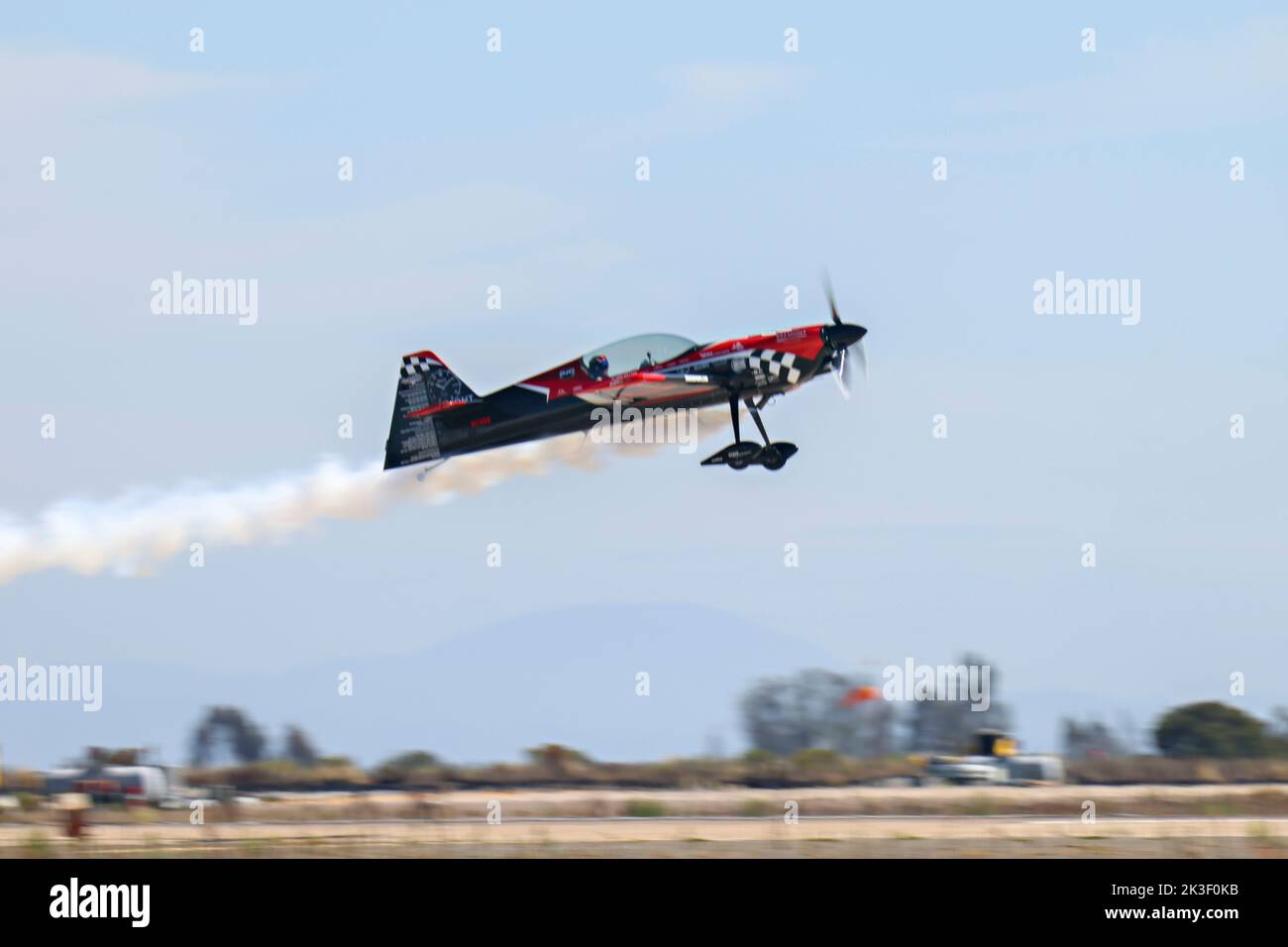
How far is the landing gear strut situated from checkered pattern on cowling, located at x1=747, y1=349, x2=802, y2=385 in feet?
2.82

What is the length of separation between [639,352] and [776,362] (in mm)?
2915

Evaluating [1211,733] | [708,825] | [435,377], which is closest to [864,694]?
[1211,733]

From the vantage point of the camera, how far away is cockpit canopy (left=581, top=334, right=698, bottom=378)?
4088cm

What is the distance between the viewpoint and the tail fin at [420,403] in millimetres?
43906

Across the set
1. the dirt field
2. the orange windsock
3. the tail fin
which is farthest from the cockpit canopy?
the orange windsock

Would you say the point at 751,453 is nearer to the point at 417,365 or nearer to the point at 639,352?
the point at 639,352

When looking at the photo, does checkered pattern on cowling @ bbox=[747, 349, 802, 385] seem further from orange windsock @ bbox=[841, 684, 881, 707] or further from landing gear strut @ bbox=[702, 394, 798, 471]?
orange windsock @ bbox=[841, 684, 881, 707]

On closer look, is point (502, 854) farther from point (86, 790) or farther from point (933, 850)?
point (86, 790)

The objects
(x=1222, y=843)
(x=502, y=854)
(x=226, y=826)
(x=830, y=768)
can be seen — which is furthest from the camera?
(x=830, y=768)

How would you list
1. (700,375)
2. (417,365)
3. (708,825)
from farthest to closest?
1. (417,365)
2. (700,375)
3. (708,825)

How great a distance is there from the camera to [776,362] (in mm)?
40812
